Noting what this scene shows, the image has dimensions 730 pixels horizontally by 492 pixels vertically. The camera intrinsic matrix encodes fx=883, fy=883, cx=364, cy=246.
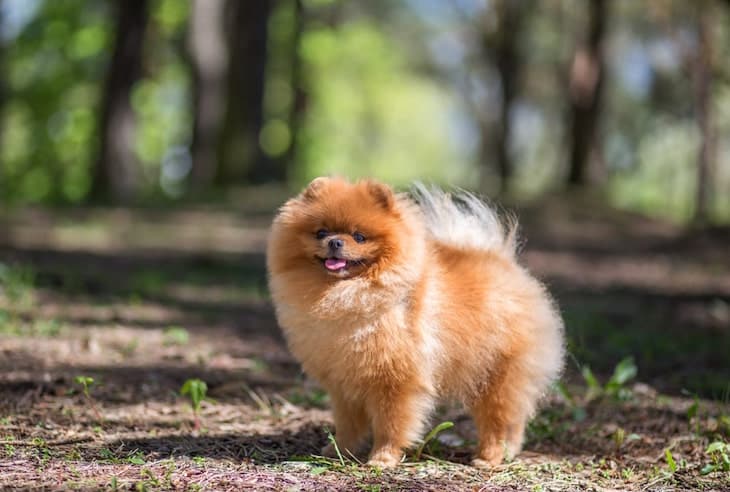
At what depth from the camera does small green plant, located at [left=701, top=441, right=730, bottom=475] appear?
4.11m

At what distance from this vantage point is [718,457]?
4254mm

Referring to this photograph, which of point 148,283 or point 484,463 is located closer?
point 484,463

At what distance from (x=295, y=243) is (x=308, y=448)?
1.11m

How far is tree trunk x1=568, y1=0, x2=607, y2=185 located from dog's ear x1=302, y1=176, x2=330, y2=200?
13766 millimetres

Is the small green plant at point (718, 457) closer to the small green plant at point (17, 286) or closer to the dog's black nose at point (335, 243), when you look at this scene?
the dog's black nose at point (335, 243)

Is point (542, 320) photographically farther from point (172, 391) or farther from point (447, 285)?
point (172, 391)

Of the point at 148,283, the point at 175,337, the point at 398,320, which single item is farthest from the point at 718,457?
the point at 148,283

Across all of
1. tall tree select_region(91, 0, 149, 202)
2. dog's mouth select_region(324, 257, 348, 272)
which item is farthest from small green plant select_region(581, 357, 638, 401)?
tall tree select_region(91, 0, 149, 202)

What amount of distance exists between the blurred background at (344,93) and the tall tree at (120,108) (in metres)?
0.03

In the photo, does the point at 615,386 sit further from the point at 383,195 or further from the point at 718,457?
the point at 383,195

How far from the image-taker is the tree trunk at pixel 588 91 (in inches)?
678

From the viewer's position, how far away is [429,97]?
47.1 meters

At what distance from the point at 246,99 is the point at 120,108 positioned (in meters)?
2.86

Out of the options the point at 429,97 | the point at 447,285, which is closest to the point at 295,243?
the point at 447,285
